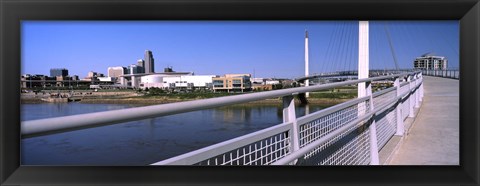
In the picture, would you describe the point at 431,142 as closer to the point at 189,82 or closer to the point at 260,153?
the point at 260,153

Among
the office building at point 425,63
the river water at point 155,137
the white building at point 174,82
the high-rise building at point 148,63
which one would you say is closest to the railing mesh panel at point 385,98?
the office building at point 425,63

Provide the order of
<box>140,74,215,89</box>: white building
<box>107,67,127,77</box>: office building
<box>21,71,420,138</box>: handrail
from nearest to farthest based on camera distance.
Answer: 1. <box>21,71,420,138</box>: handrail
2. <box>107,67,127,77</box>: office building
3. <box>140,74,215,89</box>: white building

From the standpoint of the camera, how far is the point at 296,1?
1391 mm

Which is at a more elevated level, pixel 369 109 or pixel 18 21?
pixel 18 21

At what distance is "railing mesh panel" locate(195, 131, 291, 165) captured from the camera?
4.07 ft

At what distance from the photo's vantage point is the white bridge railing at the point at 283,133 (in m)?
0.89

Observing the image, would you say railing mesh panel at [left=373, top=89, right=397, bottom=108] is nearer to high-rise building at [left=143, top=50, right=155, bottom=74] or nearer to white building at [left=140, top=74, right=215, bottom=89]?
high-rise building at [left=143, top=50, right=155, bottom=74]

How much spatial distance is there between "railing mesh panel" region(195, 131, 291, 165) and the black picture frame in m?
0.05

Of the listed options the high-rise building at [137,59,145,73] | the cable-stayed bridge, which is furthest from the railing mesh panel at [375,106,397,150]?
the high-rise building at [137,59,145,73]

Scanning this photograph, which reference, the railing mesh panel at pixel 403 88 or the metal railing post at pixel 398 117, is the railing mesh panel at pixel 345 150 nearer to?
the metal railing post at pixel 398 117

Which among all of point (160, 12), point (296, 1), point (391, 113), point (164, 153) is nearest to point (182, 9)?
point (160, 12)

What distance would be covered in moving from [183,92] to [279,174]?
8.84 m

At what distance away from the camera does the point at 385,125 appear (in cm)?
313

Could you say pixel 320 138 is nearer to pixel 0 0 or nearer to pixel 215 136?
pixel 0 0
